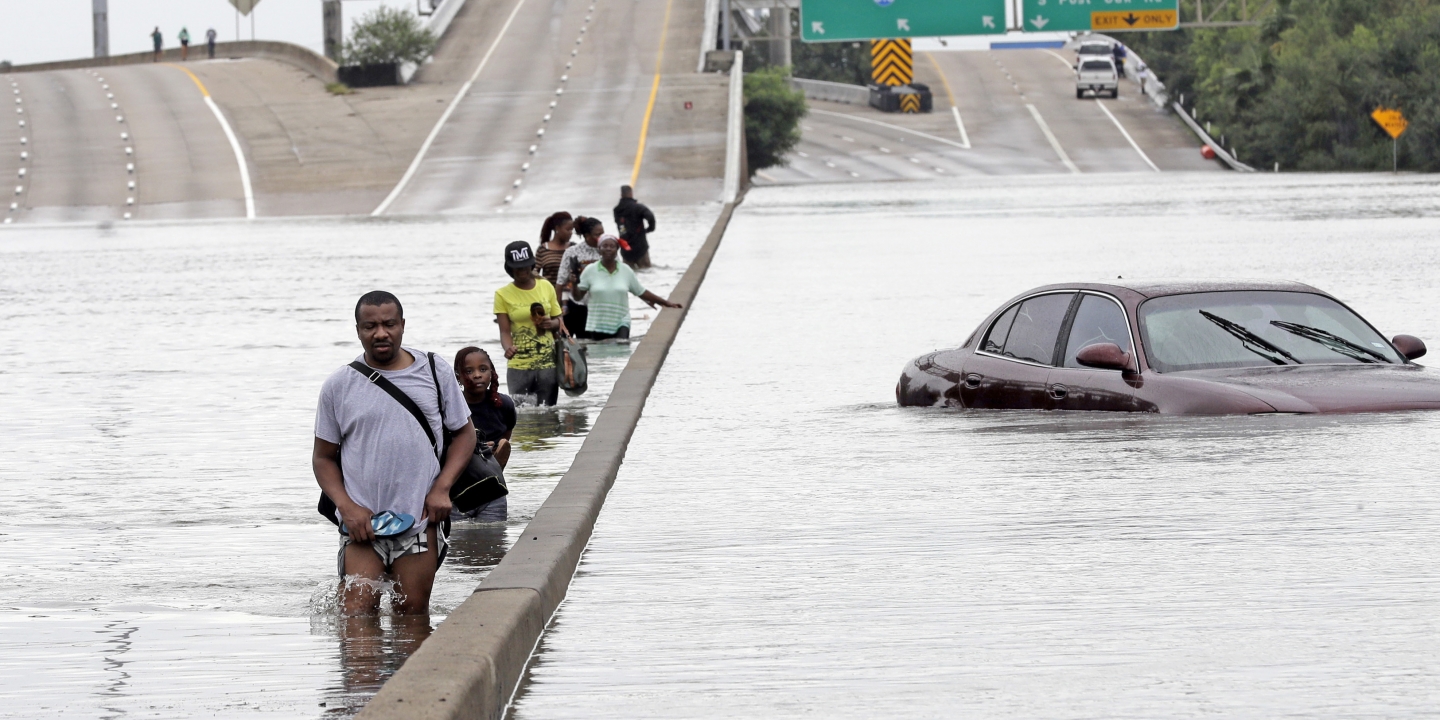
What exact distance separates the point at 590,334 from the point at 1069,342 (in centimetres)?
827

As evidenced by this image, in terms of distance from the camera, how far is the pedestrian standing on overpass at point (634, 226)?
31.7 m

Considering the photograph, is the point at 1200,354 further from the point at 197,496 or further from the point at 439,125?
the point at 439,125

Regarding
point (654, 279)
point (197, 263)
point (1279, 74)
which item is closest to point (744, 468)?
point (654, 279)

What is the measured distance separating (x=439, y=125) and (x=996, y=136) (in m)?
32.1

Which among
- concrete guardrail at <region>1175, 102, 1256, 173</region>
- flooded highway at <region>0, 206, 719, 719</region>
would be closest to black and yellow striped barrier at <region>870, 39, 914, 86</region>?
concrete guardrail at <region>1175, 102, 1256, 173</region>

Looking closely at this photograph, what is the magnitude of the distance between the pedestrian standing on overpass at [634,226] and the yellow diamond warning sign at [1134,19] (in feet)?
142

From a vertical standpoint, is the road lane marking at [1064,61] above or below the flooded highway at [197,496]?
above

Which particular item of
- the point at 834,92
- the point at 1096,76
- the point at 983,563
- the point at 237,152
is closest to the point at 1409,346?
the point at 983,563

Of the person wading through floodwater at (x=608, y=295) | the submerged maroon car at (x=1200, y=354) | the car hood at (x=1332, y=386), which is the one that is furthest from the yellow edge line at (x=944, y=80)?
the car hood at (x=1332, y=386)

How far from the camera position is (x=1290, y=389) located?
1266cm

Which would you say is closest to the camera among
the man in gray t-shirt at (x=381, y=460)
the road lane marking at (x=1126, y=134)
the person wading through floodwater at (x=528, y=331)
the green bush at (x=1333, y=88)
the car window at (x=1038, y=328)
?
the man in gray t-shirt at (x=381, y=460)

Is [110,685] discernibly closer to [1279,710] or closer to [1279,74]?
[1279,710]

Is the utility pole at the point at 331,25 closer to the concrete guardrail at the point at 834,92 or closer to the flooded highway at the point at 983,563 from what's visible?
the concrete guardrail at the point at 834,92

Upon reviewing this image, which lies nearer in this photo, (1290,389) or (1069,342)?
(1290,389)
